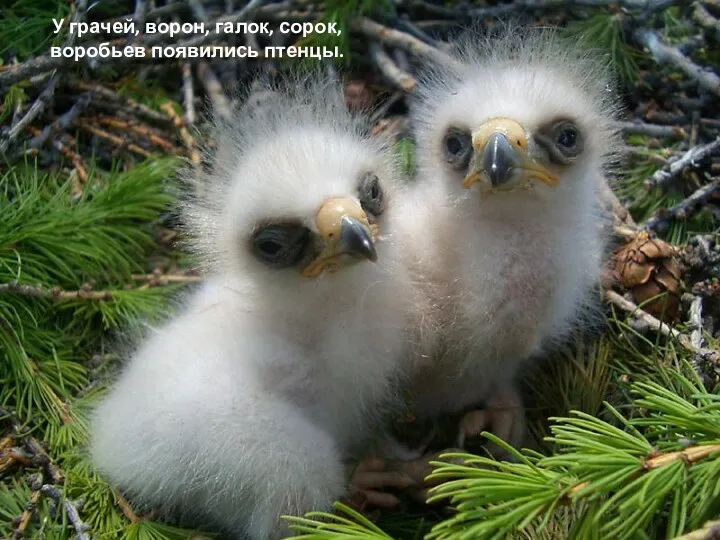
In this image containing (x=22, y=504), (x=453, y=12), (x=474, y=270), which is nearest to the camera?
(x=22, y=504)

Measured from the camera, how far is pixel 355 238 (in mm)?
1320

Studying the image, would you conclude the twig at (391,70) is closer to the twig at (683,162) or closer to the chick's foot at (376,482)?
the twig at (683,162)

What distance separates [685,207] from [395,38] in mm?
947

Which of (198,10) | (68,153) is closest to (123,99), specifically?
(68,153)

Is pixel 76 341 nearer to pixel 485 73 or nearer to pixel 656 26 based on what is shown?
pixel 485 73

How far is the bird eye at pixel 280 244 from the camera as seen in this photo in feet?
4.69

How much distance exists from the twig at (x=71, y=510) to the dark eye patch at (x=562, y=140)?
1184 mm

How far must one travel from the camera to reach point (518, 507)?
1.00 meters

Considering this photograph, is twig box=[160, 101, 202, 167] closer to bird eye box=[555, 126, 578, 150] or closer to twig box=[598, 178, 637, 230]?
bird eye box=[555, 126, 578, 150]

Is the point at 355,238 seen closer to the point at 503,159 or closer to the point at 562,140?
the point at 503,159

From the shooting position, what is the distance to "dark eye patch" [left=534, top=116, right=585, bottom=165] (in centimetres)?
153

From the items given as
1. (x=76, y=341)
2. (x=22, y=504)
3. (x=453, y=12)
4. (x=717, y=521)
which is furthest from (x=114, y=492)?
(x=453, y=12)

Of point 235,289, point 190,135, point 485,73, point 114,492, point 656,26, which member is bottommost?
point 114,492

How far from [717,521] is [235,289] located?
104cm
